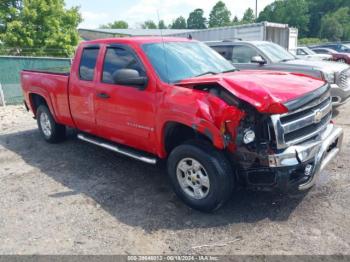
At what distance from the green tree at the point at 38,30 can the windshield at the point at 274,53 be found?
15.6 m

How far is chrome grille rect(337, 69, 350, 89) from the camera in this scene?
726 cm

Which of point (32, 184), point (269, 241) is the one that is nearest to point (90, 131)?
point (32, 184)

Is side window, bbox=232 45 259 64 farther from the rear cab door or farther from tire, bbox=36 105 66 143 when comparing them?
tire, bbox=36 105 66 143

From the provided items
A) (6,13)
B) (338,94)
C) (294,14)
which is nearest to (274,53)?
(338,94)

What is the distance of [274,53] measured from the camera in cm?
880

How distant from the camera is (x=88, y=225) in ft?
11.6

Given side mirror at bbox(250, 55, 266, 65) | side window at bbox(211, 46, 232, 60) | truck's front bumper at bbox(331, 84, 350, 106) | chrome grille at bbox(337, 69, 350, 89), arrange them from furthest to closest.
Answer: side window at bbox(211, 46, 232, 60) → side mirror at bbox(250, 55, 266, 65) → chrome grille at bbox(337, 69, 350, 89) → truck's front bumper at bbox(331, 84, 350, 106)

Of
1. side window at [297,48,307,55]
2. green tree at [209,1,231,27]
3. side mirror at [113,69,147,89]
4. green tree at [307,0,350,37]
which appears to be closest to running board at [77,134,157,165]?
side mirror at [113,69,147,89]

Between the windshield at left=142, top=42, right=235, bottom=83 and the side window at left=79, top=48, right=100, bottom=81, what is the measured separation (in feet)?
3.36

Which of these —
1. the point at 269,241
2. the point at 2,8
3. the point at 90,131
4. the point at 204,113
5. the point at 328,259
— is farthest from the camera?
the point at 2,8

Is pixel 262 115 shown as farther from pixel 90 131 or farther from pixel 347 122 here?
pixel 347 122

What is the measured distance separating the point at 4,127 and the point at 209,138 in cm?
691

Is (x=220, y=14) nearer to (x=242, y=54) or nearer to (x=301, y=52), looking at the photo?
(x=301, y=52)

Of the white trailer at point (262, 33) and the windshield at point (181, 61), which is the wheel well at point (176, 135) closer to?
the windshield at point (181, 61)
